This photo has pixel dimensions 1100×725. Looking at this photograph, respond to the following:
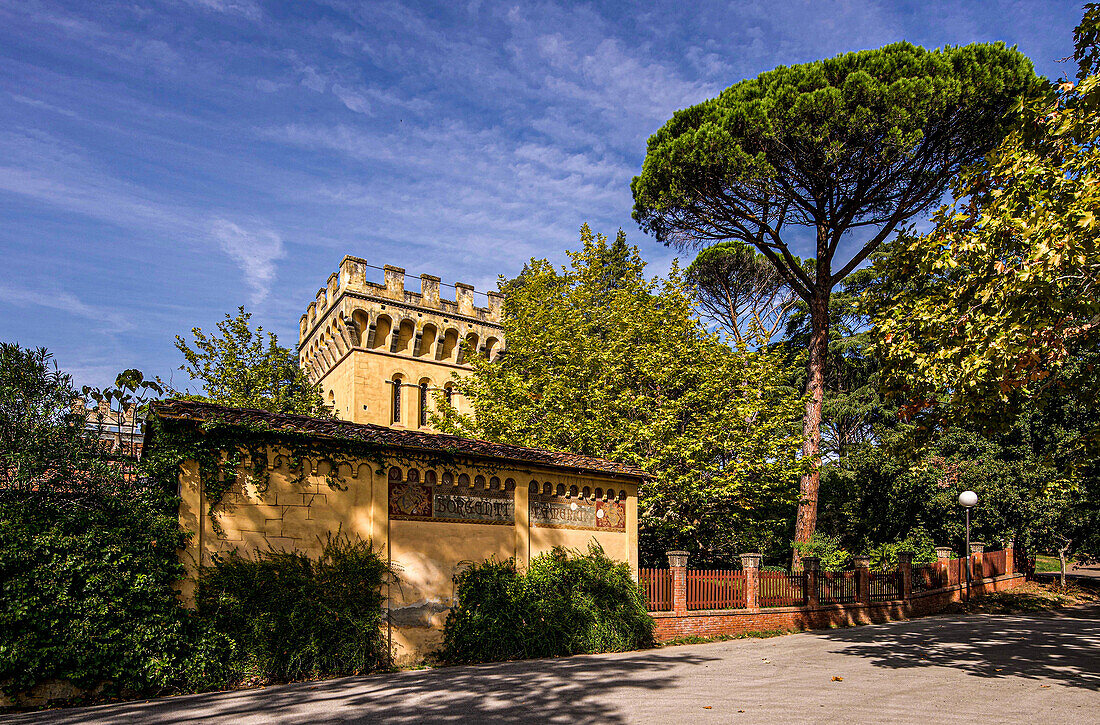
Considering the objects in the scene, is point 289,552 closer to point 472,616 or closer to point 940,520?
point 472,616

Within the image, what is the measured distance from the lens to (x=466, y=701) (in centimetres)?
750

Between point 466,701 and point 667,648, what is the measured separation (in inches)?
247

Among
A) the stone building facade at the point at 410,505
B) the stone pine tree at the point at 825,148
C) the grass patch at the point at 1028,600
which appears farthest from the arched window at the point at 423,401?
the grass patch at the point at 1028,600

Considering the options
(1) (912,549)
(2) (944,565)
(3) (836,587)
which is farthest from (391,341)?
(2) (944,565)

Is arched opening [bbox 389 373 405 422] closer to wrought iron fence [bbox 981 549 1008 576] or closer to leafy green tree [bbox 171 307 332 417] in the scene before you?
leafy green tree [bbox 171 307 332 417]

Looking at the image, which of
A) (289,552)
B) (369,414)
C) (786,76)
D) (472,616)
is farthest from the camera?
(369,414)

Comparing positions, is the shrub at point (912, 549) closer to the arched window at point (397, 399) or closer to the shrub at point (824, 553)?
the shrub at point (824, 553)

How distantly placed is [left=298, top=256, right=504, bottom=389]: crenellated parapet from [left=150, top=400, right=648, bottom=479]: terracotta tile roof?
16675mm

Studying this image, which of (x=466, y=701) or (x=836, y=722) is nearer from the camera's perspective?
(x=836, y=722)

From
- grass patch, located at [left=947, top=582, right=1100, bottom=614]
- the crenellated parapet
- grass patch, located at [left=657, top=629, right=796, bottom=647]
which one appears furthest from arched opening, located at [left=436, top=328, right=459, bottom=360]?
grass patch, located at [left=947, top=582, right=1100, bottom=614]

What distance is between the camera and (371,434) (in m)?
9.85

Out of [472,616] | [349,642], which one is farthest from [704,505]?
[349,642]

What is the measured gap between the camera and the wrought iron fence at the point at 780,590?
16.0 metres

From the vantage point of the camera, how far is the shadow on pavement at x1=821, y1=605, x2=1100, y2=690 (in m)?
9.98
